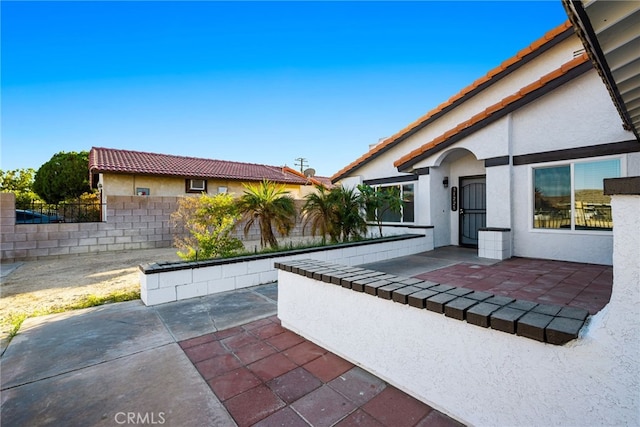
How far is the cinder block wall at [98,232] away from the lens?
8.80 metres

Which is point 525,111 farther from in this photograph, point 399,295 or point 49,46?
point 49,46

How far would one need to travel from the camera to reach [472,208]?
9922 mm

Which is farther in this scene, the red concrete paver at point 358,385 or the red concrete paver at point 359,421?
the red concrete paver at point 358,385

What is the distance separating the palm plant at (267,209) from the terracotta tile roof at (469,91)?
21.8ft

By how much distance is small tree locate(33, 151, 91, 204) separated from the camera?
73.5ft

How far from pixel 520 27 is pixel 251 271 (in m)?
12.4

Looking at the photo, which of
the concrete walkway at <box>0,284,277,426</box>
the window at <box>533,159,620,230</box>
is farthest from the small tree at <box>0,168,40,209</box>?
the window at <box>533,159,620,230</box>

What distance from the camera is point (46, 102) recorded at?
12.6 m

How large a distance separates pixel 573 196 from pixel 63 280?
1269 centimetres

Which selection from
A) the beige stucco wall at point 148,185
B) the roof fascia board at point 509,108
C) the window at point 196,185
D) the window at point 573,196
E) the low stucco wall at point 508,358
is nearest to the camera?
the low stucco wall at point 508,358

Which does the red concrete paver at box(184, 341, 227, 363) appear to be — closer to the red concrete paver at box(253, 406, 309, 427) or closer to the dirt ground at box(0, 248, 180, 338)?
the red concrete paver at box(253, 406, 309, 427)

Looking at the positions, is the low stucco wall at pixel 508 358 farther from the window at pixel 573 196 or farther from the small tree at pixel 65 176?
the small tree at pixel 65 176

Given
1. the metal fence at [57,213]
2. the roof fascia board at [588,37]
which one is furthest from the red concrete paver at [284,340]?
the metal fence at [57,213]

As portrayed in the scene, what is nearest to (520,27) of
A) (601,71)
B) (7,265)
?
(601,71)
